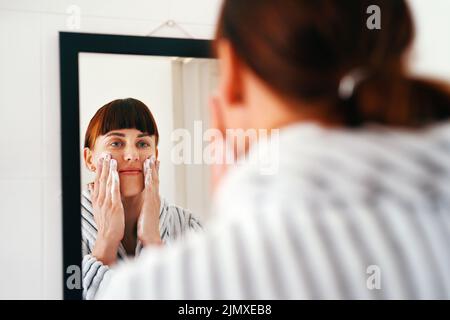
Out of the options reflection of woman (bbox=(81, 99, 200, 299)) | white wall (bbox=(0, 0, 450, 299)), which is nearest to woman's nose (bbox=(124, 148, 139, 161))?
reflection of woman (bbox=(81, 99, 200, 299))

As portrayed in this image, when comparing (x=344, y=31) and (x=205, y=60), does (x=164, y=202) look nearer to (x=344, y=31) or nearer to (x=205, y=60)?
(x=205, y=60)

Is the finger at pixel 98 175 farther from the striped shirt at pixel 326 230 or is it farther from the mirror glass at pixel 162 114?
the striped shirt at pixel 326 230

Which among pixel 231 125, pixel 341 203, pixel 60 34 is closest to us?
pixel 341 203

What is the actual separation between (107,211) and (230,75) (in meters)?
0.57

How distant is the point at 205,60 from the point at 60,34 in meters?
0.25

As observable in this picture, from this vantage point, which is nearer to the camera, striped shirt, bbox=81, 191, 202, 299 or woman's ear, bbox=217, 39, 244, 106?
woman's ear, bbox=217, 39, 244, 106

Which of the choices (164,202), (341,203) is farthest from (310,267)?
(164,202)

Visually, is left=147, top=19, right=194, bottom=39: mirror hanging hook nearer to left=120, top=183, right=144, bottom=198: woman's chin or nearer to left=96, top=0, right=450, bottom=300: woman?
left=120, top=183, right=144, bottom=198: woman's chin

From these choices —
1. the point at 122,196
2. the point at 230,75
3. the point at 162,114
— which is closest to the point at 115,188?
the point at 122,196

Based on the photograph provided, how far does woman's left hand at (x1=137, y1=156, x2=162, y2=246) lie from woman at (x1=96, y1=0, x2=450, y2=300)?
593 mm

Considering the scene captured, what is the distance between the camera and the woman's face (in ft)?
3.20

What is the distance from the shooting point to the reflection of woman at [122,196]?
97 centimetres

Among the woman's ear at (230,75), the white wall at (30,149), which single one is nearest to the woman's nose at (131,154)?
the white wall at (30,149)

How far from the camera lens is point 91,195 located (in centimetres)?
97
